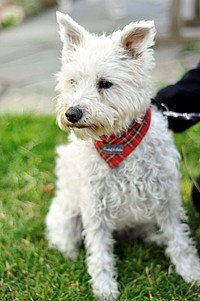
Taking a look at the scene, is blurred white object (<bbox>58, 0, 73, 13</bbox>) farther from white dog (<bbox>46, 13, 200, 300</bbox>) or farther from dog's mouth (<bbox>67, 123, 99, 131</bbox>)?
dog's mouth (<bbox>67, 123, 99, 131</bbox>)

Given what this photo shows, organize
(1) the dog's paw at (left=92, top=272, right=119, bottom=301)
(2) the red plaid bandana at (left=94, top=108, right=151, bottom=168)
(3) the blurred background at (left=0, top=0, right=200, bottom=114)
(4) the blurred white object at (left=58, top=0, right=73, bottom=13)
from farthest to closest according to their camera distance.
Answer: (4) the blurred white object at (left=58, top=0, right=73, bottom=13)
(3) the blurred background at (left=0, top=0, right=200, bottom=114)
(1) the dog's paw at (left=92, top=272, right=119, bottom=301)
(2) the red plaid bandana at (left=94, top=108, right=151, bottom=168)

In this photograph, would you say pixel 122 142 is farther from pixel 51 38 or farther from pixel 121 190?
pixel 51 38

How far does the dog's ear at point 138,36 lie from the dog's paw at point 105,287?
1.41 m

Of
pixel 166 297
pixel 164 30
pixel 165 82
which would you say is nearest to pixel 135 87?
pixel 166 297

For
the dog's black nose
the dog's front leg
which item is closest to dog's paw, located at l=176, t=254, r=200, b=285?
the dog's front leg

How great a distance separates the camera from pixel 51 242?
370 cm

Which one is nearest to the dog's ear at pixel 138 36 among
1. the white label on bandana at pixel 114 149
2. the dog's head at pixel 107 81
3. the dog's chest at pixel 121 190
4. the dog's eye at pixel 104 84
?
the dog's head at pixel 107 81

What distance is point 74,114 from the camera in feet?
8.85

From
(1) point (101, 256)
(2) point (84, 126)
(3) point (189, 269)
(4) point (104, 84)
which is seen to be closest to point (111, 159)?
(2) point (84, 126)

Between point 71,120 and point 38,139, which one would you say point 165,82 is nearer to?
point 38,139

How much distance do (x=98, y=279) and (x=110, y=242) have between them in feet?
0.80

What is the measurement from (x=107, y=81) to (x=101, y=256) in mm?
1171

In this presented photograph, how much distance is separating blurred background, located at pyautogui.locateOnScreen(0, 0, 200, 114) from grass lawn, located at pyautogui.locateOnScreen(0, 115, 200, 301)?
86cm

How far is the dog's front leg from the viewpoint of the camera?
325 cm
